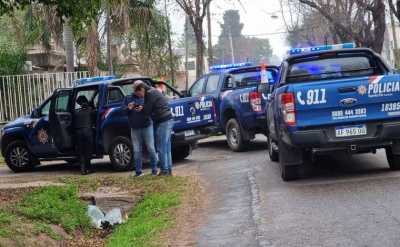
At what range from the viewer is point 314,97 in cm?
1019

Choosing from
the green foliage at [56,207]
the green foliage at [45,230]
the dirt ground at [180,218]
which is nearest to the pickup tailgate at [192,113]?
the dirt ground at [180,218]

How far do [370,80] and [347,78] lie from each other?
0.37m

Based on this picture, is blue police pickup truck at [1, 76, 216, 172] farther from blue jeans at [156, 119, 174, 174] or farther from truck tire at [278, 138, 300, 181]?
truck tire at [278, 138, 300, 181]

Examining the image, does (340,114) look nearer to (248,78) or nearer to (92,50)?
(248,78)

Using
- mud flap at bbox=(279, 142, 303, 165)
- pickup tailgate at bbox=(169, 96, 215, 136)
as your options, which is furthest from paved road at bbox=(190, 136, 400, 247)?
pickup tailgate at bbox=(169, 96, 215, 136)

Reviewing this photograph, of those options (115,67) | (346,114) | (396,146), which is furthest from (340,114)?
(115,67)

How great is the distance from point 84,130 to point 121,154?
2.88ft

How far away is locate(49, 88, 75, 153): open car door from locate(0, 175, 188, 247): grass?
2740 millimetres

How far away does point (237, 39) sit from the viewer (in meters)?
114

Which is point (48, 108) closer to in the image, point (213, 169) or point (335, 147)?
point (213, 169)

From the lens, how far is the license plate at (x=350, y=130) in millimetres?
10312

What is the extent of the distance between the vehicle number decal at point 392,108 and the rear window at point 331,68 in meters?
1.11

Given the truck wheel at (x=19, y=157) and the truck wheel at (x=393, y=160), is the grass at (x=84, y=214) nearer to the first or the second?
the truck wheel at (x=393, y=160)

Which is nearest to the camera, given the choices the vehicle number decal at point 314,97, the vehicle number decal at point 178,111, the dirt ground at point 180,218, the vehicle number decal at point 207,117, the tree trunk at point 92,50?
the dirt ground at point 180,218
